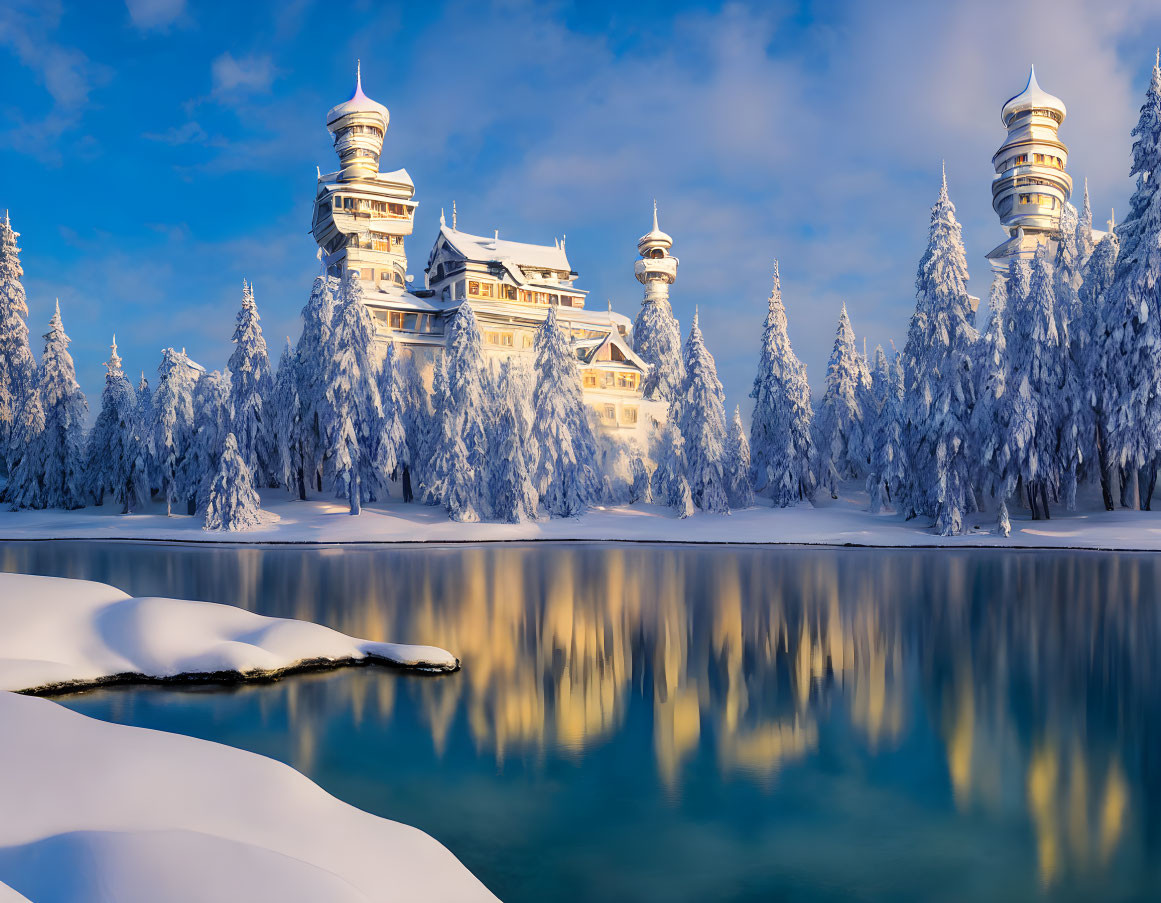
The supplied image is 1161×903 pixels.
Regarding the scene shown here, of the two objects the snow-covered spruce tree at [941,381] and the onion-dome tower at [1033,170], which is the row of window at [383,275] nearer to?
the snow-covered spruce tree at [941,381]

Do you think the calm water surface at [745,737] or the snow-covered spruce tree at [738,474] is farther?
the snow-covered spruce tree at [738,474]

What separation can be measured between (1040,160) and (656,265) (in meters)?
36.5

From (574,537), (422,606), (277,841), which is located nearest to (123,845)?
(277,841)

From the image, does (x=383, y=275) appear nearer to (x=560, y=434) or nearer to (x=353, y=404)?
(x=353, y=404)

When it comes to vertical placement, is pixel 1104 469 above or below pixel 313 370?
below

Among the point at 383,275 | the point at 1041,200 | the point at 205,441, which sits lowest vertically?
the point at 205,441

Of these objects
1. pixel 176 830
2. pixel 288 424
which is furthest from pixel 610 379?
pixel 176 830

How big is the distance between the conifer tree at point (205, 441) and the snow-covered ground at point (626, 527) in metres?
1.88

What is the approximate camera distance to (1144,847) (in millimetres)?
7043

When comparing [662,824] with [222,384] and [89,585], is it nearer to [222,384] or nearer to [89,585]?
[89,585]

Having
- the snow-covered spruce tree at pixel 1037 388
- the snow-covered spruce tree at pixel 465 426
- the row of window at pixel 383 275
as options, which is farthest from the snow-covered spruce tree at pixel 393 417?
the snow-covered spruce tree at pixel 1037 388

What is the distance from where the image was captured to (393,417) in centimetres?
4544

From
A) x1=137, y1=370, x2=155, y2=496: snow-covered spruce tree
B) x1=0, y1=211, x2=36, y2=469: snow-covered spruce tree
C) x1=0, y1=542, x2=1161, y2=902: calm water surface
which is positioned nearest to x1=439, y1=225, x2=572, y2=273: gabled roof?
x1=137, y1=370, x2=155, y2=496: snow-covered spruce tree

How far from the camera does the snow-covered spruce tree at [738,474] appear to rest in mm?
48375
